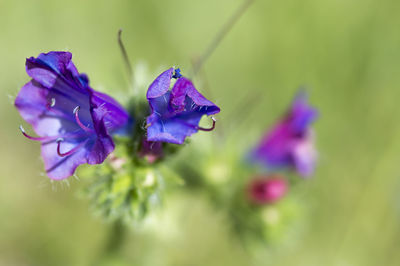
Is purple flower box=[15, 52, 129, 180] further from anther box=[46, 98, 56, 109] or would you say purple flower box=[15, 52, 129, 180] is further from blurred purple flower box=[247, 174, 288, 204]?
blurred purple flower box=[247, 174, 288, 204]

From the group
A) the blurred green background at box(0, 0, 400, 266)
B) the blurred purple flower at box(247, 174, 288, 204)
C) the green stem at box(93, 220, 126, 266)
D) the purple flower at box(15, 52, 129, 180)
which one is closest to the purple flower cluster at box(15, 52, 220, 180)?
the purple flower at box(15, 52, 129, 180)

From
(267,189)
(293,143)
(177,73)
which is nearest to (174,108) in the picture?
(177,73)

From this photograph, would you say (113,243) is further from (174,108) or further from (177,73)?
(177,73)

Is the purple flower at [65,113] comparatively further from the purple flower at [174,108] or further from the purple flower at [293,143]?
the purple flower at [293,143]

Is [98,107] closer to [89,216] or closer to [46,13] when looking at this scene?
[89,216]

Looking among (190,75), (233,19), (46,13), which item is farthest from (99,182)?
(233,19)
